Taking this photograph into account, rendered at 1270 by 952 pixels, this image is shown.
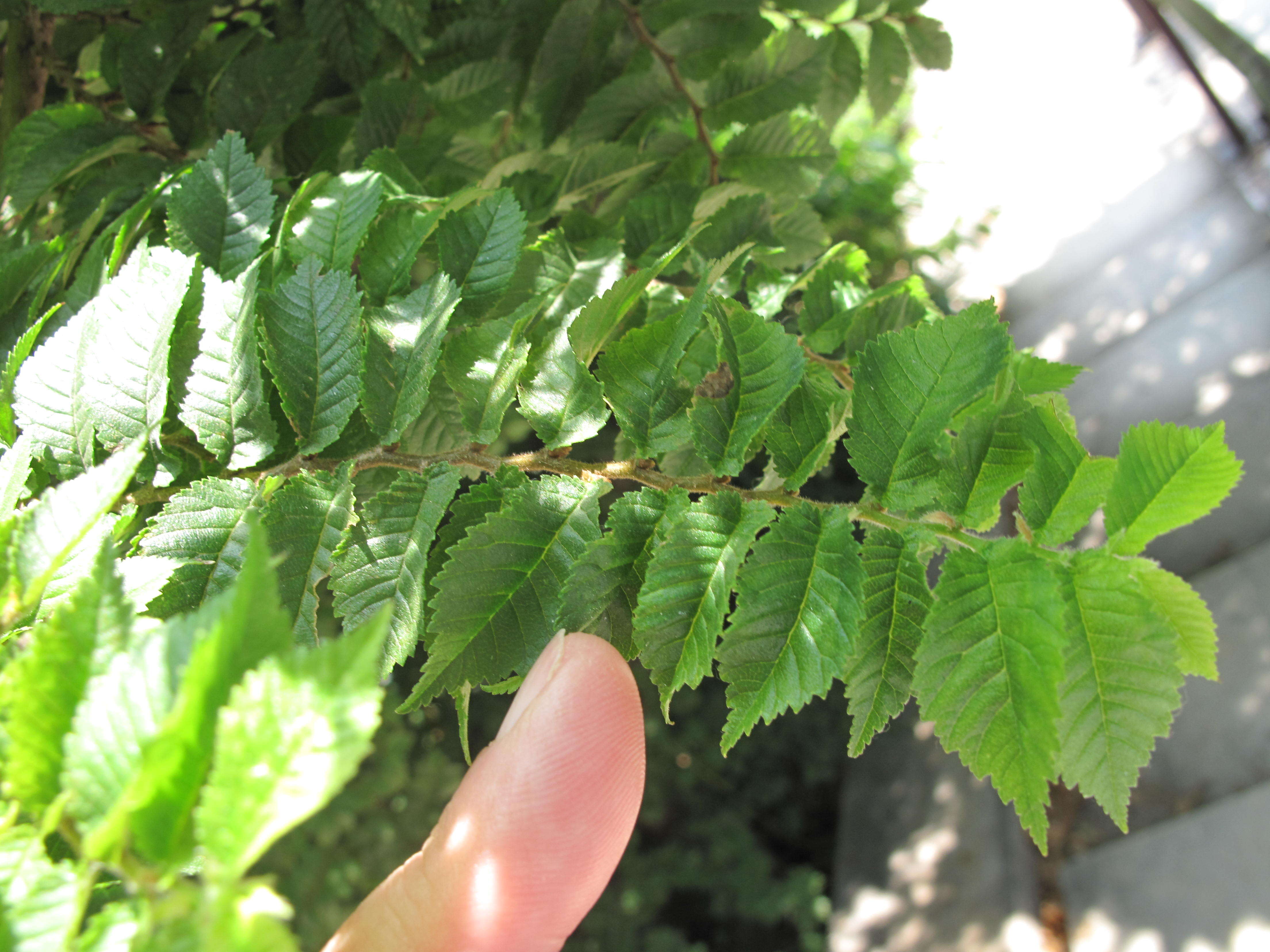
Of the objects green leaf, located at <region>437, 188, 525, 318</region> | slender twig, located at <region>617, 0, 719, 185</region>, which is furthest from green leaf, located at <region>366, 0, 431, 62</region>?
green leaf, located at <region>437, 188, 525, 318</region>

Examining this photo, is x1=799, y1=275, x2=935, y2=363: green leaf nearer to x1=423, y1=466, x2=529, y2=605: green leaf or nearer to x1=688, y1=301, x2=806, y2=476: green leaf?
x1=688, y1=301, x2=806, y2=476: green leaf

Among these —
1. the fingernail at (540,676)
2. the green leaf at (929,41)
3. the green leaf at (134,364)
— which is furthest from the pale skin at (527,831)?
the green leaf at (929,41)

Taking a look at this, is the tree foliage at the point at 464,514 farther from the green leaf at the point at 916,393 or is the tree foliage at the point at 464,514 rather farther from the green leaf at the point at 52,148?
the green leaf at the point at 52,148

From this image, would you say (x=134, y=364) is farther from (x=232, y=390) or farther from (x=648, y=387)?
(x=648, y=387)

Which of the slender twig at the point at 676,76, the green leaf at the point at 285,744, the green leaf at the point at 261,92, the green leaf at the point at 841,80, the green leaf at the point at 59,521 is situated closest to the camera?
the green leaf at the point at 285,744

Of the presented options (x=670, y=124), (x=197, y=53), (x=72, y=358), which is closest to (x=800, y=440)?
(x=72, y=358)

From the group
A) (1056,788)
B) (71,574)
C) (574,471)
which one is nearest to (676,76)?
(574,471)
